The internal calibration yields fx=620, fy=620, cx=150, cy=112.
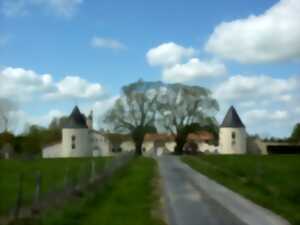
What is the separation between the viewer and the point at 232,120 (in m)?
113

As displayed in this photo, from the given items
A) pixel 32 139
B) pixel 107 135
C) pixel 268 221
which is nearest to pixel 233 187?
pixel 268 221

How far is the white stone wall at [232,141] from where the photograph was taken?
360 feet

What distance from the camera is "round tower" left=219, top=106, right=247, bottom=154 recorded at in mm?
109750

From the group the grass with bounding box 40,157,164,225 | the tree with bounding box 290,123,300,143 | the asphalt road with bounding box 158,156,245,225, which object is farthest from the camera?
the tree with bounding box 290,123,300,143

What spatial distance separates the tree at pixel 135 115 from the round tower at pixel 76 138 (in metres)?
4.72

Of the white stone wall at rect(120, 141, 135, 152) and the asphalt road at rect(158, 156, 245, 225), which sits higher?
the white stone wall at rect(120, 141, 135, 152)

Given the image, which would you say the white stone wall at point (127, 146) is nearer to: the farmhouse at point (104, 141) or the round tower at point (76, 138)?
the farmhouse at point (104, 141)

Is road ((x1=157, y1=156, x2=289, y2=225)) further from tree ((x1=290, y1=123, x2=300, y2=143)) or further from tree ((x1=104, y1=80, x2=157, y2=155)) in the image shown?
tree ((x1=290, y1=123, x2=300, y2=143))

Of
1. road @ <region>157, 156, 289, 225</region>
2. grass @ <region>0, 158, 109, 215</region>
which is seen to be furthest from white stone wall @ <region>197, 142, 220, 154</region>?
road @ <region>157, 156, 289, 225</region>

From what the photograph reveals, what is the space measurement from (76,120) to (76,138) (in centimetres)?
376

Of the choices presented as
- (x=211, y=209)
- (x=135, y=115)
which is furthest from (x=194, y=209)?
(x=135, y=115)

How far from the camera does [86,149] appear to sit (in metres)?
106

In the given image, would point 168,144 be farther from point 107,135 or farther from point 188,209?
point 188,209

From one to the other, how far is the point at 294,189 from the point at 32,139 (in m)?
94.4
